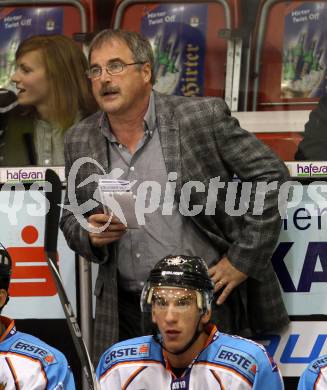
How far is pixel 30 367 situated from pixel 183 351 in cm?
50

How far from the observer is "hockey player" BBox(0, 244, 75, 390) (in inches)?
134

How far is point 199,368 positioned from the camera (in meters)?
3.39

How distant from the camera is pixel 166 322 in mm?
3383

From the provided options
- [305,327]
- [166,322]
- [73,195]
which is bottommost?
[305,327]

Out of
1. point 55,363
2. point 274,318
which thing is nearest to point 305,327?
point 274,318

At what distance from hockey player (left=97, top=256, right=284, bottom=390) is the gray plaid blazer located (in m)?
0.35

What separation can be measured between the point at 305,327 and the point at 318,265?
9.7 inches

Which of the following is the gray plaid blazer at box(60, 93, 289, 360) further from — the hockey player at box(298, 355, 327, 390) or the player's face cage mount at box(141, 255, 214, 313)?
the hockey player at box(298, 355, 327, 390)

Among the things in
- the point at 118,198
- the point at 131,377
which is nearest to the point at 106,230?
the point at 118,198

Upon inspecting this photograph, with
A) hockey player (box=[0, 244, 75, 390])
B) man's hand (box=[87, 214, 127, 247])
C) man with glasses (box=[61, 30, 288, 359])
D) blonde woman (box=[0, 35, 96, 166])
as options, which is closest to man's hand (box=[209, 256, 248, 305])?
man with glasses (box=[61, 30, 288, 359])

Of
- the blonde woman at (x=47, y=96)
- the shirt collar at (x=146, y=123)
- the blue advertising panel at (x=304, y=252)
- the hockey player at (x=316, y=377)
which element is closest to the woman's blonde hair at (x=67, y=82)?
the blonde woman at (x=47, y=96)

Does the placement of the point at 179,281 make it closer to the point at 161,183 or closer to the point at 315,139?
the point at 161,183

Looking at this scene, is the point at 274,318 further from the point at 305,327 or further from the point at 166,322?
the point at 166,322

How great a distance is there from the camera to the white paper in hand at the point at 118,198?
11.6ft
